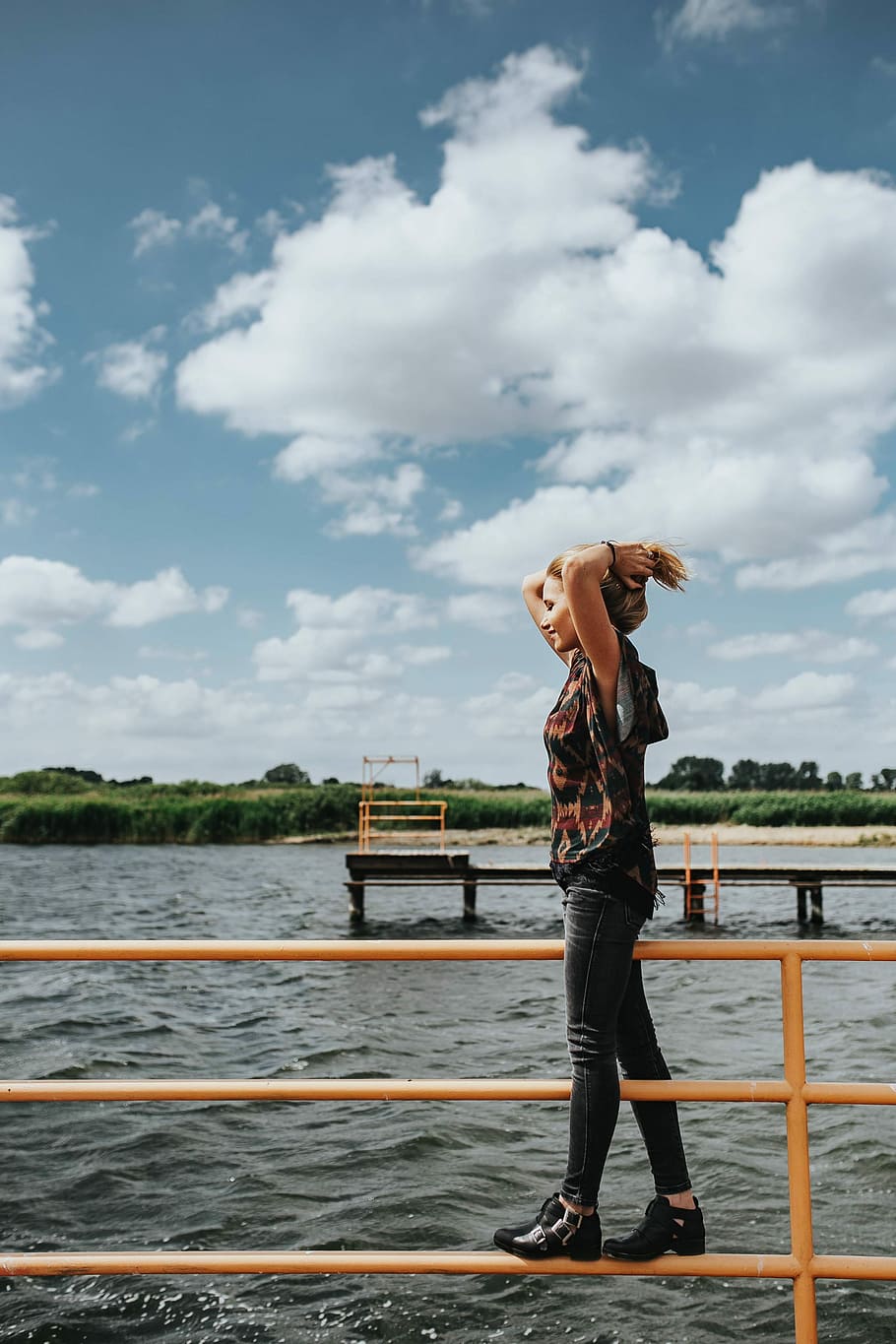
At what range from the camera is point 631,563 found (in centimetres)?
265

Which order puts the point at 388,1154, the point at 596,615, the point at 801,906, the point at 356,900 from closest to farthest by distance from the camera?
the point at 596,615, the point at 388,1154, the point at 356,900, the point at 801,906

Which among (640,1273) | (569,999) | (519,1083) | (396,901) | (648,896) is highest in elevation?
(648,896)

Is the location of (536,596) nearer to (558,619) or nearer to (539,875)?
(558,619)

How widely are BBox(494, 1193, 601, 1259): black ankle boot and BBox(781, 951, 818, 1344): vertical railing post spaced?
49 centimetres

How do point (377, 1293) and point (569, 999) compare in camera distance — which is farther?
point (377, 1293)

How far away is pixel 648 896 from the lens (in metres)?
2.61

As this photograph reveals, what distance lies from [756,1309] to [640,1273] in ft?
8.50

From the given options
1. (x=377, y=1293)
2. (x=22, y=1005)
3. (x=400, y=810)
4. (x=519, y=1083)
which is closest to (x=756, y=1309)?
(x=377, y=1293)

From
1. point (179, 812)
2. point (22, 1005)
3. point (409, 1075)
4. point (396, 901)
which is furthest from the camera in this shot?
point (179, 812)

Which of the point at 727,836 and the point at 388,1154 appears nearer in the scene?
the point at 388,1154

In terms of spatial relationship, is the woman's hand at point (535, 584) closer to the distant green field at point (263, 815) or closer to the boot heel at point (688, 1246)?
the boot heel at point (688, 1246)

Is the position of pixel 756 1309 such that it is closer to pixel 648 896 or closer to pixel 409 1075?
pixel 648 896

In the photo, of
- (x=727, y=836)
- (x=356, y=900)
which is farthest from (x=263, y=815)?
(x=356, y=900)

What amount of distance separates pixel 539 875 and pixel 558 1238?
17966mm
